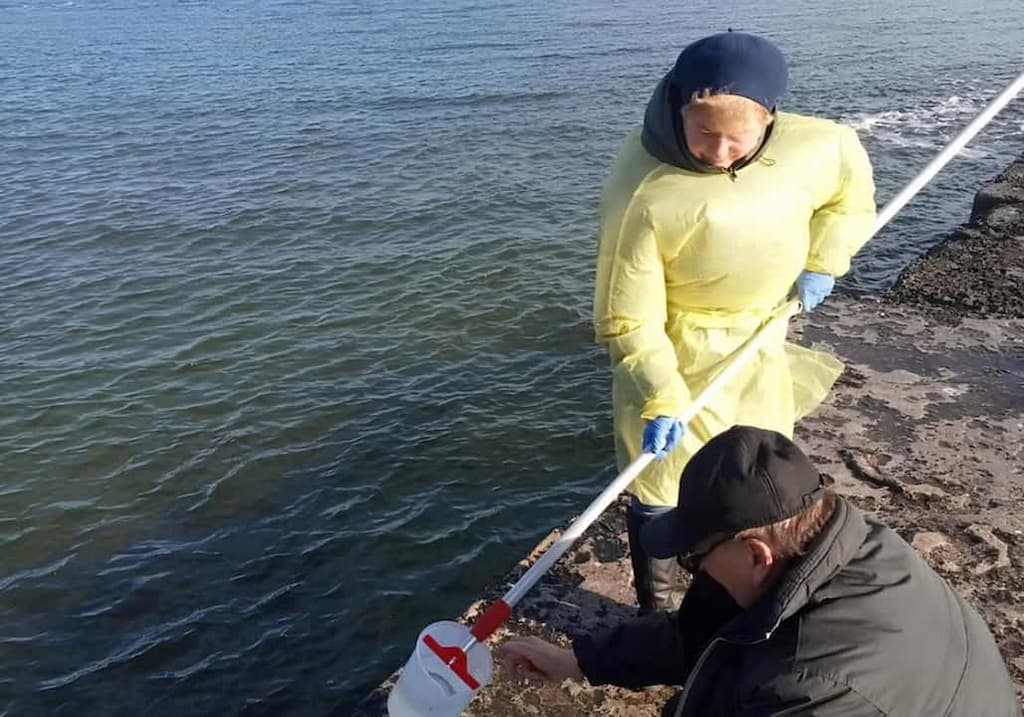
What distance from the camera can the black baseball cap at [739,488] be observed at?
2213 millimetres

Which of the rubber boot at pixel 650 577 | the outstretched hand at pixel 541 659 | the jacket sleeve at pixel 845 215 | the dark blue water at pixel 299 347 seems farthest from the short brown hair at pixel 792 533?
the dark blue water at pixel 299 347

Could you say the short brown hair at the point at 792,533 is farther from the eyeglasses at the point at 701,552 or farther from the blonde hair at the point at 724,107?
the blonde hair at the point at 724,107

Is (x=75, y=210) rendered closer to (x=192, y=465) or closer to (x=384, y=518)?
(x=192, y=465)

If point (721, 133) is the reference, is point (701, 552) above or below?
below

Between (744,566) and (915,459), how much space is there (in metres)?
2.96

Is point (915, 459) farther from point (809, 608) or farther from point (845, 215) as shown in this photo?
point (809, 608)

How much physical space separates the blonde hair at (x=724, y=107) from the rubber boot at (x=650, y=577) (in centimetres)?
151

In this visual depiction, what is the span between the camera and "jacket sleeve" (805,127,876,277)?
3.36 m

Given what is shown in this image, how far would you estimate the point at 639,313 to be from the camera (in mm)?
3096

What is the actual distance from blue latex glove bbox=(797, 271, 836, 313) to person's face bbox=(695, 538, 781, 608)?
170 cm

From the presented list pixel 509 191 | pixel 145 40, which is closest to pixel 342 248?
pixel 509 191

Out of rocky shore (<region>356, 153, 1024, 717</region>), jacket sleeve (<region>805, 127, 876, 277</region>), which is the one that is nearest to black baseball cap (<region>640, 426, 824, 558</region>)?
jacket sleeve (<region>805, 127, 876, 277</region>)

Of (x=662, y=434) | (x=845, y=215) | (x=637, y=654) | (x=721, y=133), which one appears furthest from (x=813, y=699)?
(x=845, y=215)

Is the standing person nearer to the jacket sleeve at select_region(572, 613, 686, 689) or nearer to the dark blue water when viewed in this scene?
the jacket sleeve at select_region(572, 613, 686, 689)
